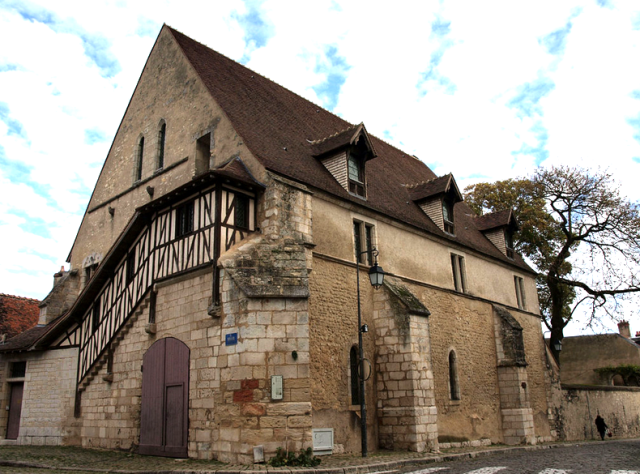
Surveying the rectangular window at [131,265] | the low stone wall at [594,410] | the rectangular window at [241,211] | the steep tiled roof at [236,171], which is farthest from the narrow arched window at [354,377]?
the low stone wall at [594,410]

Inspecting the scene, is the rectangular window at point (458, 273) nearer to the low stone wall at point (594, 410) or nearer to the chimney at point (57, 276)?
the low stone wall at point (594, 410)

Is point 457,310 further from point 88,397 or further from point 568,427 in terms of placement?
point 88,397

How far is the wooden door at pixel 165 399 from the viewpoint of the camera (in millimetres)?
11438

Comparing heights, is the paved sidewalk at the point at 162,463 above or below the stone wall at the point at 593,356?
below

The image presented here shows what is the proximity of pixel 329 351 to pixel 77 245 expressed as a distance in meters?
10.3

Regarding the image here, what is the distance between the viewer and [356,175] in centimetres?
1542

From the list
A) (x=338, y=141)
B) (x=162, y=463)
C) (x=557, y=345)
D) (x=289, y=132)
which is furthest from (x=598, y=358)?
(x=162, y=463)

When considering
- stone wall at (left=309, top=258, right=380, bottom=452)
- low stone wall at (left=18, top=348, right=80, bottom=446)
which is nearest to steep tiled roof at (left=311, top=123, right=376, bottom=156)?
stone wall at (left=309, top=258, right=380, bottom=452)

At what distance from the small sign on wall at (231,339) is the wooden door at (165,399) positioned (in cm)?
142

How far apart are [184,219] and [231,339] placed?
342 centimetres

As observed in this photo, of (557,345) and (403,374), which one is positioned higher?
(557,345)

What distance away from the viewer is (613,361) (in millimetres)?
33750

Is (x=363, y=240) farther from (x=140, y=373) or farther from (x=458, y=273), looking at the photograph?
(x=140, y=373)

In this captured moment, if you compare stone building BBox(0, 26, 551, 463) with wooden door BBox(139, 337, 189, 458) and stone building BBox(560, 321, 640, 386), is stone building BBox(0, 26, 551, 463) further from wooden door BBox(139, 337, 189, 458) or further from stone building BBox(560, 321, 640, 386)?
stone building BBox(560, 321, 640, 386)
